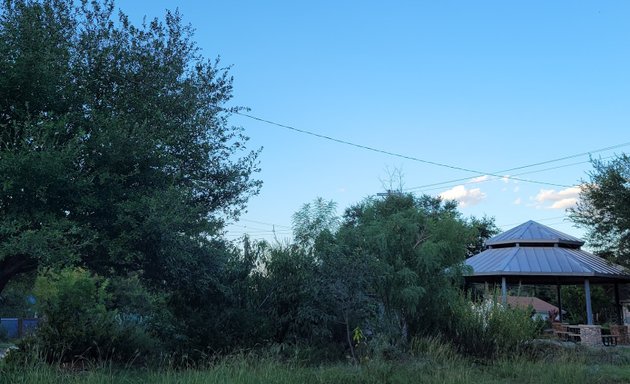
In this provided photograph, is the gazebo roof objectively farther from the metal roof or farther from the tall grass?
the tall grass

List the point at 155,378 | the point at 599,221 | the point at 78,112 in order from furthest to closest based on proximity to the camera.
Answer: the point at 599,221, the point at 78,112, the point at 155,378

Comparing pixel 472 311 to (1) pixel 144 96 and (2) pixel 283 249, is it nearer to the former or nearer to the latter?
(2) pixel 283 249

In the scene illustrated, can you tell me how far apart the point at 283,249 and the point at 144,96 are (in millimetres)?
4837

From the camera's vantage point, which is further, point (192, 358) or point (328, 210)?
point (328, 210)

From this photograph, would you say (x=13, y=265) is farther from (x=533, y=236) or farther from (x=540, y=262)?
(x=533, y=236)

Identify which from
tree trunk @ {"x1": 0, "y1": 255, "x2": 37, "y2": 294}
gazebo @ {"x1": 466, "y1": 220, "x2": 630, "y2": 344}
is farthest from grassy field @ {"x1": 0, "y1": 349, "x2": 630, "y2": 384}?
gazebo @ {"x1": 466, "y1": 220, "x2": 630, "y2": 344}

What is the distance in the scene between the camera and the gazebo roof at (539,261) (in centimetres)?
2366

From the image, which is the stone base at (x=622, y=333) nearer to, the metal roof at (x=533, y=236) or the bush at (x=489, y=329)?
the metal roof at (x=533, y=236)

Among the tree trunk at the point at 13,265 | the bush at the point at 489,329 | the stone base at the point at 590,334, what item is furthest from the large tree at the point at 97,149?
the stone base at the point at 590,334

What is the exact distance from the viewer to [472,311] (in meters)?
14.4

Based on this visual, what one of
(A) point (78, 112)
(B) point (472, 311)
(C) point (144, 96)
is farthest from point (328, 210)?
(A) point (78, 112)

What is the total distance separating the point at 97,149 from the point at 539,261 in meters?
19.9

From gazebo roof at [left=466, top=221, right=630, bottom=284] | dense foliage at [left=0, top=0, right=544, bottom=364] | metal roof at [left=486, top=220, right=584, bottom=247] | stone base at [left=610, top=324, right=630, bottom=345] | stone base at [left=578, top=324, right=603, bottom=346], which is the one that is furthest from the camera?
metal roof at [left=486, top=220, right=584, bottom=247]

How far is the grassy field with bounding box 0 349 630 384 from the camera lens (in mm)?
8000
